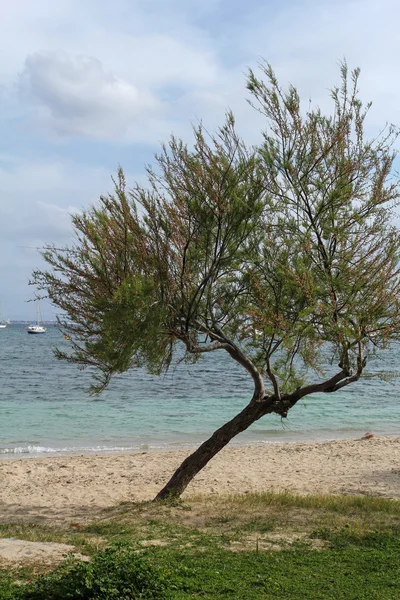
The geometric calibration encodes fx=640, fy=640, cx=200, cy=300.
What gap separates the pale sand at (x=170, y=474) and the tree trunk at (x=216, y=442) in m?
1.50

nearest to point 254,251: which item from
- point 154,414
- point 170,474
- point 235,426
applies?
point 235,426

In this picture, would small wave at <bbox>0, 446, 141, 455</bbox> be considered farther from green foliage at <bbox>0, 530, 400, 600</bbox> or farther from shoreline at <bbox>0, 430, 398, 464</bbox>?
green foliage at <bbox>0, 530, 400, 600</bbox>

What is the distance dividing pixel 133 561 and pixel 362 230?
17.5ft

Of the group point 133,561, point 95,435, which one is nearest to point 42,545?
point 133,561

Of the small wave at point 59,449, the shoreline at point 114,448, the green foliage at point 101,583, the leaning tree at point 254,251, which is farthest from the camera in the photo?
the small wave at point 59,449

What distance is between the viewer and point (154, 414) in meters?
23.7

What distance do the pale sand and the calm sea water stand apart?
1864mm

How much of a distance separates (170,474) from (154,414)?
9484mm

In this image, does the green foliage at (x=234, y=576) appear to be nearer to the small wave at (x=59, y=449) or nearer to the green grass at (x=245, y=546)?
the green grass at (x=245, y=546)

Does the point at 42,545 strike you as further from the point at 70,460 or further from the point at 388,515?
the point at 70,460

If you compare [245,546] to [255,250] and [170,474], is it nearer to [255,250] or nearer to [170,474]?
[255,250]

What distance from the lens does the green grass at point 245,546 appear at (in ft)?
18.1

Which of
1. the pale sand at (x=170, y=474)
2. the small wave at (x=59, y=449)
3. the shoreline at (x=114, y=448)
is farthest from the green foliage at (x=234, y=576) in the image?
the small wave at (x=59, y=449)

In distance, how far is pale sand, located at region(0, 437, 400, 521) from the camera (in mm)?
12016
